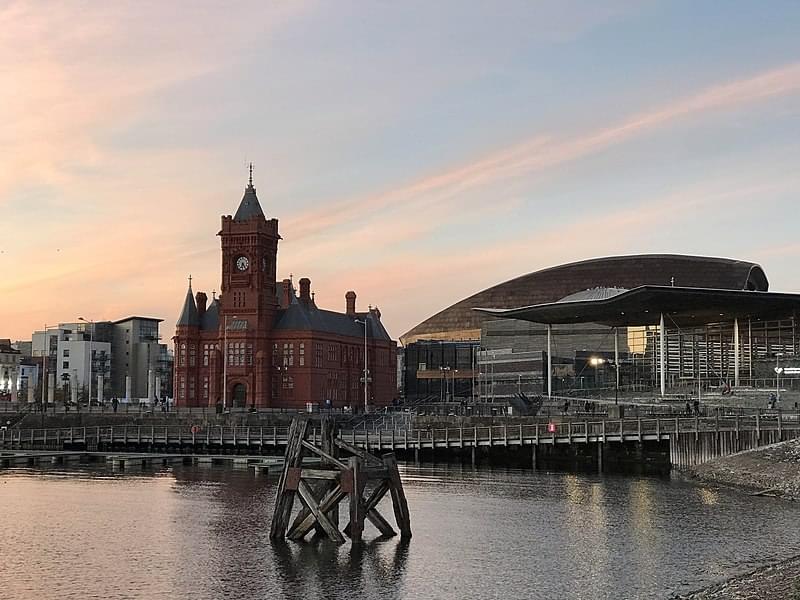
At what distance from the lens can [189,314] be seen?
422 ft

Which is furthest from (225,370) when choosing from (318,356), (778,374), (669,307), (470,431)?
(778,374)

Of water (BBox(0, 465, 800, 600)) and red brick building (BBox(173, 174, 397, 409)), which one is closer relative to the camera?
water (BBox(0, 465, 800, 600))

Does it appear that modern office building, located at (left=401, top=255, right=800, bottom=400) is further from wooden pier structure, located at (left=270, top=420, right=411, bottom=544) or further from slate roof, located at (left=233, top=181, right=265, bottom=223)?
wooden pier structure, located at (left=270, top=420, right=411, bottom=544)

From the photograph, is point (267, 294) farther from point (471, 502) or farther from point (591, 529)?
point (591, 529)

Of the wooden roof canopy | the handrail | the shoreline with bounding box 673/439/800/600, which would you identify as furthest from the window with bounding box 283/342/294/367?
the shoreline with bounding box 673/439/800/600

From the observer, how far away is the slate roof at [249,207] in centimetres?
12648

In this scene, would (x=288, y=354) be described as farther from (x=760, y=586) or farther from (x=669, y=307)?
(x=760, y=586)

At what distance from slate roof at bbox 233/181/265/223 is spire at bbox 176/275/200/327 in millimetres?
11682

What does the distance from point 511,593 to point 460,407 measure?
75.1 m

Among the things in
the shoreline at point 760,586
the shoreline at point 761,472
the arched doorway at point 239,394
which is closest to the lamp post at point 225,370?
the arched doorway at point 239,394

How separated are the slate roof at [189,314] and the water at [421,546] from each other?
224 ft

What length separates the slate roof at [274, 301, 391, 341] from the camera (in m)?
127

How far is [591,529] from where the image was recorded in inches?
1702

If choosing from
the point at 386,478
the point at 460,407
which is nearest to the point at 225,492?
the point at 386,478
